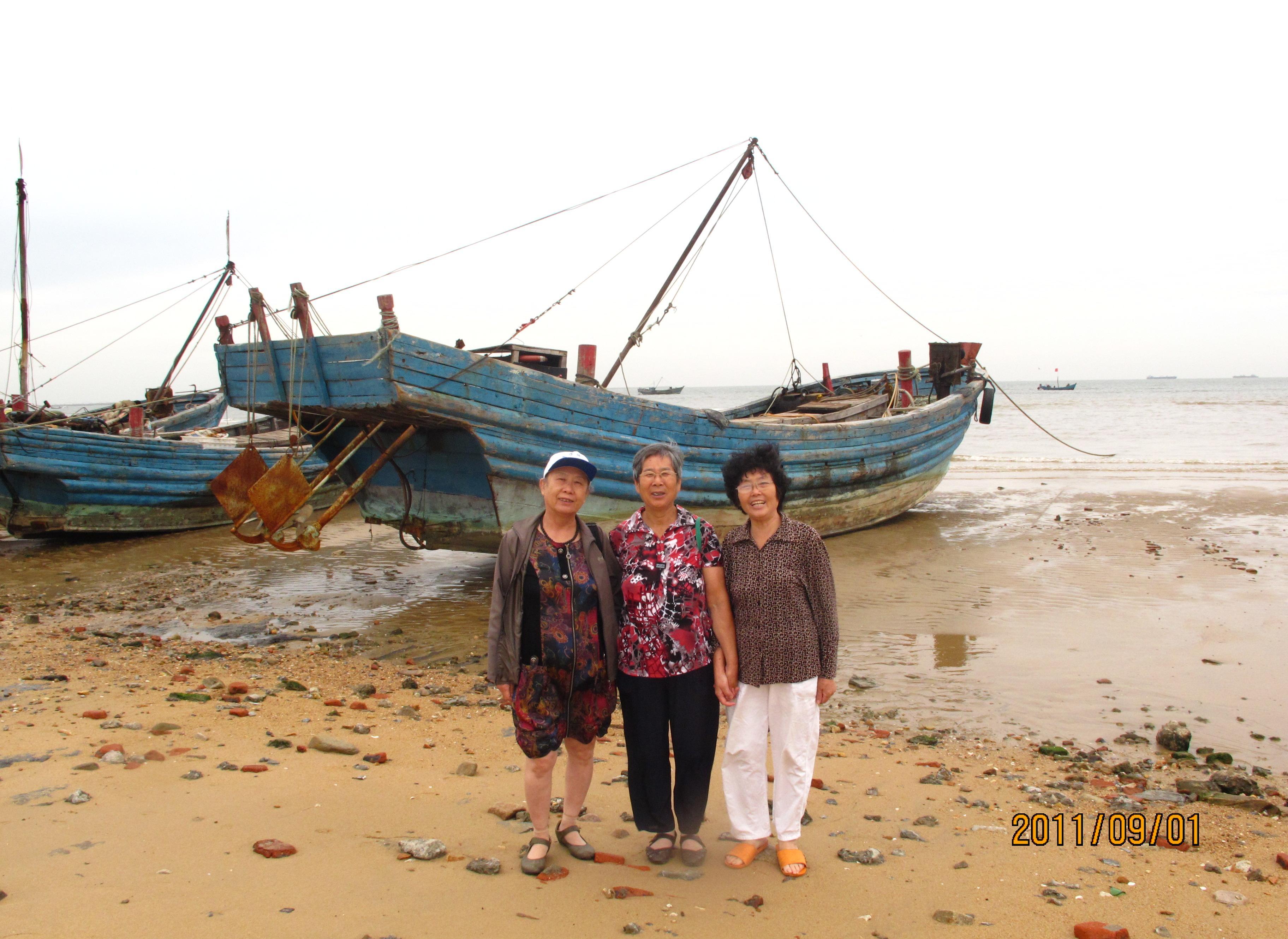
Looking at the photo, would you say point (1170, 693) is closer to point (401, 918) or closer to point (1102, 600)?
point (1102, 600)

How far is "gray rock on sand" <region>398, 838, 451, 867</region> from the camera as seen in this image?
3.08 m

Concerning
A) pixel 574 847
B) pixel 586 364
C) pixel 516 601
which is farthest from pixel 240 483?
pixel 574 847

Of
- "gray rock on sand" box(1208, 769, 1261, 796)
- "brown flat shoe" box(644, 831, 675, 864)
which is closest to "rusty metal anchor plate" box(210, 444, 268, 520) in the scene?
"brown flat shoe" box(644, 831, 675, 864)

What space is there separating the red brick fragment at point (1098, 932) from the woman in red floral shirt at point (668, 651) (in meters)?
1.19

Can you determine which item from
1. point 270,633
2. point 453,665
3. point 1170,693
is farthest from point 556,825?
point 270,633

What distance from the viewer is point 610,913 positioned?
2789 mm

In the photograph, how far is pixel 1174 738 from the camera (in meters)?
4.52

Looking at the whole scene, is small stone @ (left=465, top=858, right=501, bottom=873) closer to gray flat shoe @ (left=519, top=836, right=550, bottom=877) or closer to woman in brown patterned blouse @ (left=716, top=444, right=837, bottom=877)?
gray flat shoe @ (left=519, top=836, right=550, bottom=877)

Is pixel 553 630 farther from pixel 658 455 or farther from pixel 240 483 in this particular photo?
pixel 240 483

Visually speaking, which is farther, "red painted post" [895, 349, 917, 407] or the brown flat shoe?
"red painted post" [895, 349, 917, 407]

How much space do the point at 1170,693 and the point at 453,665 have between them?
458cm

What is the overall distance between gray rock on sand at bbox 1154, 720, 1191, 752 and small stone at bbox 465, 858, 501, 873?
3505 millimetres

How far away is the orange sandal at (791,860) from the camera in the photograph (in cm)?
303

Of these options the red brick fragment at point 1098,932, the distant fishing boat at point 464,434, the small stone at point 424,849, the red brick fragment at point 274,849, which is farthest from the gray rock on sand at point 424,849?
the distant fishing boat at point 464,434
